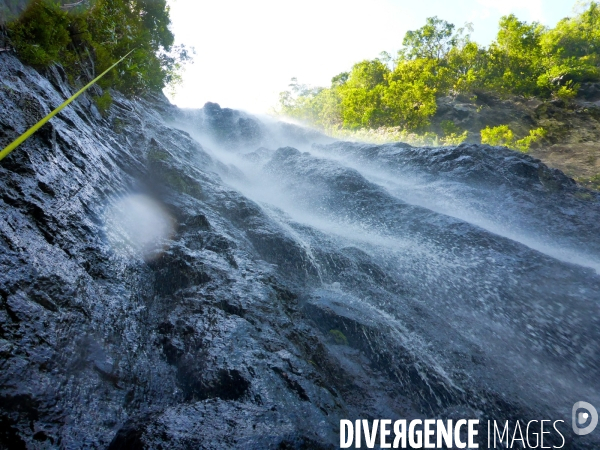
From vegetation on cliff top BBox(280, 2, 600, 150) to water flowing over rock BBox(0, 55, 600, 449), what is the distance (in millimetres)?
16035

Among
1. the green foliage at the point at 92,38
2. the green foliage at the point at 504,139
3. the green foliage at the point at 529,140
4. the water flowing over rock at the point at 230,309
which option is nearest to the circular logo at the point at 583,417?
the water flowing over rock at the point at 230,309

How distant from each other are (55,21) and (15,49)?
1.49 m

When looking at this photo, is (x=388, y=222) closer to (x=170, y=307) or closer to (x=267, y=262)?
(x=267, y=262)

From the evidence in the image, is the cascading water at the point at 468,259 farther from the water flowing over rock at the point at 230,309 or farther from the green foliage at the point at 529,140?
the green foliage at the point at 529,140

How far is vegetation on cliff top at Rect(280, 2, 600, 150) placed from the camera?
23.0 m

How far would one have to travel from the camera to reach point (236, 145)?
22.3 metres

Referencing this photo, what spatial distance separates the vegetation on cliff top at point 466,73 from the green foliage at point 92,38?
52.4 ft

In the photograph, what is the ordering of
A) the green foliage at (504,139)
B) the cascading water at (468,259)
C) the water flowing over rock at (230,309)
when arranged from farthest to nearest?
the green foliage at (504,139), the cascading water at (468,259), the water flowing over rock at (230,309)

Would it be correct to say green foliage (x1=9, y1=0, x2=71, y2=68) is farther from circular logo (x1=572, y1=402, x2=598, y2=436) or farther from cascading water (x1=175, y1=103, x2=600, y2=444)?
circular logo (x1=572, y1=402, x2=598, y2=436)

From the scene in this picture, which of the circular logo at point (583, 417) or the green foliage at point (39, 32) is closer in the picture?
the circular logo at point (583, 417)

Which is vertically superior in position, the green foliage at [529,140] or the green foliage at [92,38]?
the green foliage at [529,140]

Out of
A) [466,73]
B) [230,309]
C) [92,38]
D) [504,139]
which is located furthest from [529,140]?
[92,38]

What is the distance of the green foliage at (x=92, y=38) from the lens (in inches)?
220

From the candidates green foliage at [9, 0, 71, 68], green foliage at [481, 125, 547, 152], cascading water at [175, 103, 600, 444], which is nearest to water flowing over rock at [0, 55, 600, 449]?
cascading water at [175, 103, 600, 444]
